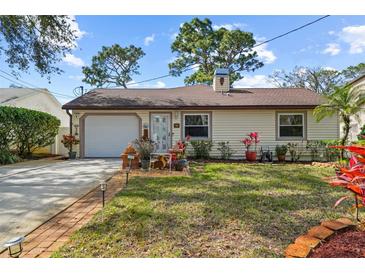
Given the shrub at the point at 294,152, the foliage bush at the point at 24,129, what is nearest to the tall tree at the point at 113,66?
the foliage bush at the point at 24,129

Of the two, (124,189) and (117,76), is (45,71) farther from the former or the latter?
(117,76)

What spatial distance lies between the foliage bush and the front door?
19.4 ft

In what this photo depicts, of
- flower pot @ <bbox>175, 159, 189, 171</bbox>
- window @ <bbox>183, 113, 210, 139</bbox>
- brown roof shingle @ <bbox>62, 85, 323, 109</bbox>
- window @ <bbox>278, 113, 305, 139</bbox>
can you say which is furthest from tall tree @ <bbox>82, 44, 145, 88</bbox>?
flower pot @ <bbox>175, 159, 189, 171</bbox>

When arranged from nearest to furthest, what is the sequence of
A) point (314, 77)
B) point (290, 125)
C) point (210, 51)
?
1. point (290, 125)
2. point (210, 51)
3. point (314, 77)

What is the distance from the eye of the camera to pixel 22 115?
464 inches

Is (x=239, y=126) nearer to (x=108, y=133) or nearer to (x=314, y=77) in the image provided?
(x=108, y=133)

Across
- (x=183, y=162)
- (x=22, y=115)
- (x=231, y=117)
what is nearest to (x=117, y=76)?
(x=22, y=115)

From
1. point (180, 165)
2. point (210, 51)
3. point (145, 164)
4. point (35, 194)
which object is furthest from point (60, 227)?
point (210, 51)

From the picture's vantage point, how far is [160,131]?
12.3 meters

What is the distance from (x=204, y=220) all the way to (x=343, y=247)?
64.5 inches

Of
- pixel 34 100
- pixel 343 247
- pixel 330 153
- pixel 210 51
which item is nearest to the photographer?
pixel 343 247

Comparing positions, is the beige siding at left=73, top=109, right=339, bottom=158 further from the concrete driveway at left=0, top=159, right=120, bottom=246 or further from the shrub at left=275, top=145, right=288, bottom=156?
the concrete driveway at left=0, top=159, right=120, bottom=246

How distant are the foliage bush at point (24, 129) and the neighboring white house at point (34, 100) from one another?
1262 millimetres
